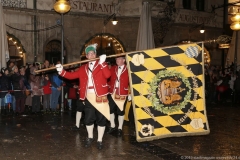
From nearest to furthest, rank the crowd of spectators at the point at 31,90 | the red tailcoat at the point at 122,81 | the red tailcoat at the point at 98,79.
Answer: the red tailcoat at the point at 98,79 < the red tailcoat at the point at 122,81 < the crowd of spectators at the point at 31,90

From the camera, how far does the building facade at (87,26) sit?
1684 cm

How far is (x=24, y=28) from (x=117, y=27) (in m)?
5.09

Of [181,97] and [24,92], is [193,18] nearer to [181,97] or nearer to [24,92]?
[24,92]

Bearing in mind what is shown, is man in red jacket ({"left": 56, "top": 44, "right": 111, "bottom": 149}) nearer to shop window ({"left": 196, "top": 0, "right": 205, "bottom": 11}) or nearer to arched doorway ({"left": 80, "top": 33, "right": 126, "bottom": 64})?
arched doorway ({"left": 80, "top": 33, "right": 126, "bottom": 64})

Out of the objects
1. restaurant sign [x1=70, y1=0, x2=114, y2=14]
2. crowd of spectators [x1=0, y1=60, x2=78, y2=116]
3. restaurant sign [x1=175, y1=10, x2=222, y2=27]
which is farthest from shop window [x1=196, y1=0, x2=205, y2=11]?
crowd of spectators [x1=0, y1=60, x2=78, y2=116]

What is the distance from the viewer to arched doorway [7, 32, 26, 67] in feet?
54.9

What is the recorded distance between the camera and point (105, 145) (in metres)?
7.80

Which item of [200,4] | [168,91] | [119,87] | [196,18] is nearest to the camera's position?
[168,91]

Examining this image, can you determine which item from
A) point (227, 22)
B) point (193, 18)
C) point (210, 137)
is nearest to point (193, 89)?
point (210, 137)

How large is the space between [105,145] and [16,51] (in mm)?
10668

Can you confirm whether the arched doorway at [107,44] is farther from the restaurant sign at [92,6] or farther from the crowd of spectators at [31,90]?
the crowd of spectators at [31,90]

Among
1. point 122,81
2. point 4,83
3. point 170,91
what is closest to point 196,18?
point 4,83

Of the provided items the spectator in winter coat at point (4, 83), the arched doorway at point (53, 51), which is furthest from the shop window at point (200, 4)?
the spectator in winter coat at point (4, 83)

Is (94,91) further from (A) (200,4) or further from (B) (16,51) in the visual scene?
(A) (200,4)
